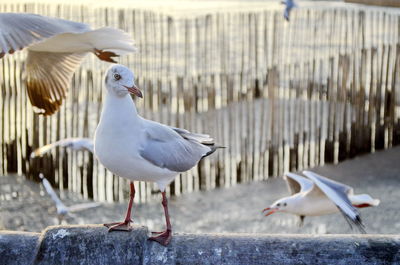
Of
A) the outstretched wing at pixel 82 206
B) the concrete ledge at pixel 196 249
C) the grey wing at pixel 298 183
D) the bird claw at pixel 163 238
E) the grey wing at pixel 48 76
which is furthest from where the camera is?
the outstretched wing at pixel 82 206

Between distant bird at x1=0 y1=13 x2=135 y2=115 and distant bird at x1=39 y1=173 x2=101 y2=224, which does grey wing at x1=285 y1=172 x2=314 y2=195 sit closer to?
distant bird at x1=39 y1=173 x2=101 y2=224

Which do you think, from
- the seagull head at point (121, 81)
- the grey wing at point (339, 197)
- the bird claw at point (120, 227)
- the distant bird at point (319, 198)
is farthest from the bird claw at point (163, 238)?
the distant bird at point (319, 198)

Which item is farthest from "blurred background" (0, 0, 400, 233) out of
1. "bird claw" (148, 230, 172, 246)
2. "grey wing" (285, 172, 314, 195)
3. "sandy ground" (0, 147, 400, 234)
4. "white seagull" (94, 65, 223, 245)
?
"bird claw" (148, 230, 172, 246)

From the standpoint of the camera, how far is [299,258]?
10.9 feet

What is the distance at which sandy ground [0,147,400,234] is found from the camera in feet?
24.8

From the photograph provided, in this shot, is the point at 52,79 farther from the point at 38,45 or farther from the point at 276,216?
the point at 276,216

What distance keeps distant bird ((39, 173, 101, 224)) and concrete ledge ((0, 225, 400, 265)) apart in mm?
3882

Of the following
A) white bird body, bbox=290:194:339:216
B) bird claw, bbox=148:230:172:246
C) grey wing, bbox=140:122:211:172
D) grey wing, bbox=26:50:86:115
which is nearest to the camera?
bird claw, bbox=148:230:172:246

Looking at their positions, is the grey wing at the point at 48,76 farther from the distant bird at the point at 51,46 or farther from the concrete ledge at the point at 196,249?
the concrete ledge at the point at 196,249

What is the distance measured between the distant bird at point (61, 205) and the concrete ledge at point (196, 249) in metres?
3.88

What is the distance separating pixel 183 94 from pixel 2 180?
7.96ft

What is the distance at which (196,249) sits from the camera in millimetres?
3367

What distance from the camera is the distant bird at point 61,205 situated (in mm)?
7328

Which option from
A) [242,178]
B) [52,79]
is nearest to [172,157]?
[52,79]
